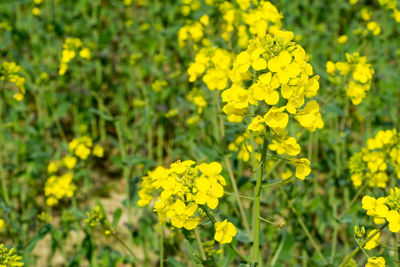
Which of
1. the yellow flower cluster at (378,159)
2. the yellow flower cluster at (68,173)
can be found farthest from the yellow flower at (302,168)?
the yellow flower cluster at (68,173)

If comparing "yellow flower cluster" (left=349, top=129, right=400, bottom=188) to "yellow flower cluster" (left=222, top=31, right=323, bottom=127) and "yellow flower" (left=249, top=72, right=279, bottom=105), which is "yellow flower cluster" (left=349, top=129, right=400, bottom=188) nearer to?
"yellow flower cluster" (left=222, top=31, right=323, bottom=127)

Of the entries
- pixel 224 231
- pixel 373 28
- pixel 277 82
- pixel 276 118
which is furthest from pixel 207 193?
pixel 373 28

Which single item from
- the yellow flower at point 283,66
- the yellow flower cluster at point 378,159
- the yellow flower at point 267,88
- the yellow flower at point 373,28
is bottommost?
the yellow flower cluster at point 378,159

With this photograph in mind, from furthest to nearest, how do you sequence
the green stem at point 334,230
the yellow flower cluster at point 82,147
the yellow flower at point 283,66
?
the yellow flower cluster at point 82,147, the green stem at point 334,230, the yellow flower at point 283,66

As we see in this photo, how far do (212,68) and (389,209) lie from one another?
52.6 inches

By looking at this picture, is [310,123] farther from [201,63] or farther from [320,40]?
[320,40]

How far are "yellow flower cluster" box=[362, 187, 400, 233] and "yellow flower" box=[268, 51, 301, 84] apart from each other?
0.62 metres

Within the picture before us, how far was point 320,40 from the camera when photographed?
204 inches

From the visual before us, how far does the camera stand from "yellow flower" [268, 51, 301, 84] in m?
1.58

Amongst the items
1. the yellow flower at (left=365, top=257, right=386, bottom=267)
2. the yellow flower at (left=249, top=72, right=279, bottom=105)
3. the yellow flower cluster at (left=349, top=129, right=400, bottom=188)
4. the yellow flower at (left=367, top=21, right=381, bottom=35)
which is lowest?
the yellow flower at (left=365, top=257, right=386, bottom=267)

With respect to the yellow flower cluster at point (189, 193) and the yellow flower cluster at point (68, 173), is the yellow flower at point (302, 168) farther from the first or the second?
the yellow flower cluster at point (68, 173)

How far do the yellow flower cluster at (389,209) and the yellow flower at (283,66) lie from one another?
616mm

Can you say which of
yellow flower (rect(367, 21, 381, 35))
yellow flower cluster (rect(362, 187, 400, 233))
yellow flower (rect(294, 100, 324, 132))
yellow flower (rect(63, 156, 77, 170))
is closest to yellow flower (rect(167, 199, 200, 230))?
yellow flower (rect(294, 100, 324, 132))

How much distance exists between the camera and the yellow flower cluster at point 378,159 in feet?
8.93
